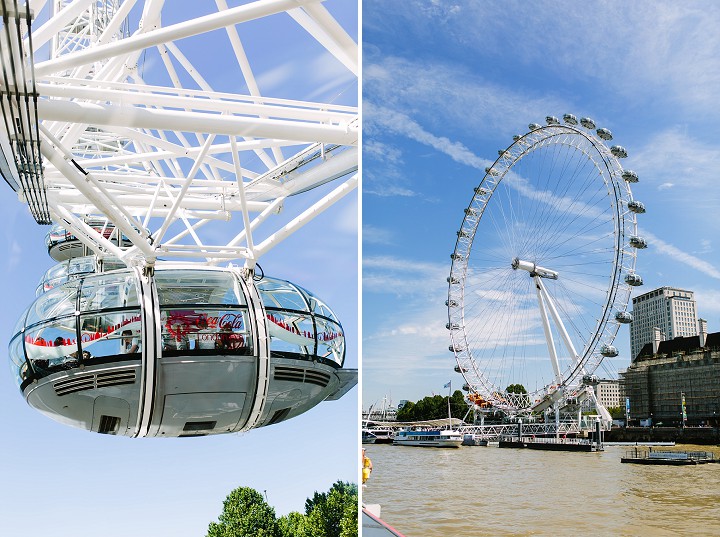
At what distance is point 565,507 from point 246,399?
34.3ft

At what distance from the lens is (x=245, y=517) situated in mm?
19578

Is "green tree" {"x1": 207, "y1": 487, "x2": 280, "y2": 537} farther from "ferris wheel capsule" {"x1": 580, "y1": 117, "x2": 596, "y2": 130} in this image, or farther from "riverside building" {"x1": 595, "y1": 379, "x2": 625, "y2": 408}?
"ferris wheel capsule" {"x1": 580, "y1": 117, "x2": 596, "y2": 130}

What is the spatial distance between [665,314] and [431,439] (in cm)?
870

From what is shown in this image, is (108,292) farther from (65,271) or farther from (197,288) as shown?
(65,271)

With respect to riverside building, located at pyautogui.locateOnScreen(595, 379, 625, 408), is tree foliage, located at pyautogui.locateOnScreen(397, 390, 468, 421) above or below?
below

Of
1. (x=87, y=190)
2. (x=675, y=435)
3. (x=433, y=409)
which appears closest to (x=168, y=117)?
(x=87, y=190)

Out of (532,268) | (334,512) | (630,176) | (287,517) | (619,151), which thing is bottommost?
(287,517)

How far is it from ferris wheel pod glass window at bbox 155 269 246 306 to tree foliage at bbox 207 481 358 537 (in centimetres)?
1383

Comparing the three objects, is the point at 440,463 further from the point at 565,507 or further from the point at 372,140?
the point at 372,140

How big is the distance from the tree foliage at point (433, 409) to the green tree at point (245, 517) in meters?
8.57

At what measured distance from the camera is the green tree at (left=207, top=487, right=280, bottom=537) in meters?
19.5

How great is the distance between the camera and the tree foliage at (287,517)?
1845cm

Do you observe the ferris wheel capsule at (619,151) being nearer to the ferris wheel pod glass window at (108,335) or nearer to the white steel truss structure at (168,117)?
the white steel truss structure at (168,117)

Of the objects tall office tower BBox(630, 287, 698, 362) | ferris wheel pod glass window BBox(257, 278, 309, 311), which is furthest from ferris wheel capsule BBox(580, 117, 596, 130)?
ferris wheel pod glass window BBox(257, 278, 309, 311)
